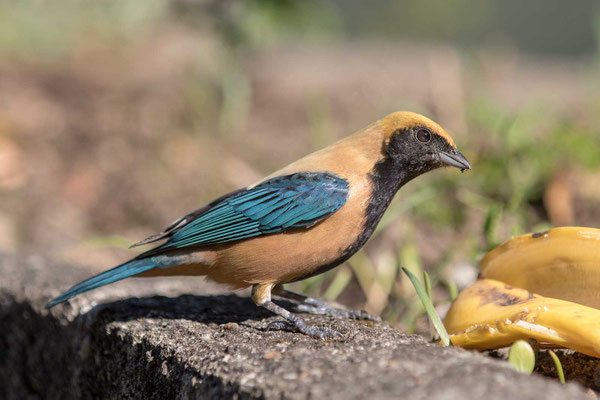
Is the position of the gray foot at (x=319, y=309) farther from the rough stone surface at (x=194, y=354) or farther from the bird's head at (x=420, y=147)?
the bird's head at (x=420, y=147)

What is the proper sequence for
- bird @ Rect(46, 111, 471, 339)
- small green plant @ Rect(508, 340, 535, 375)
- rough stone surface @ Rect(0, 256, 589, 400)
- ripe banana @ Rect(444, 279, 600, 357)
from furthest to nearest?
1. bird @ Rect(46, 111, 471, 339)
2. ripe banana @ Rect(444, 279, 600, 357)
3. small green plant @ Rect(508, 340, 535, 375)
4. rough stone surface @ Rect(0, 256, 589, 400)

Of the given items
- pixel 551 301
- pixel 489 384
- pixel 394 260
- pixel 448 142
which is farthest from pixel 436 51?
pixel 489 384

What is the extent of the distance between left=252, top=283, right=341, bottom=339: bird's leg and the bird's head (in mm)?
826

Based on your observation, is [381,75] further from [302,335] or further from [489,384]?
[489,384]

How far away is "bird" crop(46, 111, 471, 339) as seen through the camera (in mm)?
3031

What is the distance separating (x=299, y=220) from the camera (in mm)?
3025

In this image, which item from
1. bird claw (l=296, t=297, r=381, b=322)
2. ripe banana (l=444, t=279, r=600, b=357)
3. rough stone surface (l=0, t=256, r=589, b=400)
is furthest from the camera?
bird claw (l=296, t=297, r=381, b=322)

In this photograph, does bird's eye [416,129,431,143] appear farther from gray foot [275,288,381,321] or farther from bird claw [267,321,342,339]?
bird claw [267,321,342,339]

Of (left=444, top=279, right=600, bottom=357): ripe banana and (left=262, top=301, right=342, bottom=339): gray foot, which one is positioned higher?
(left=262, top=301, right=342, bottom=339): gray foot

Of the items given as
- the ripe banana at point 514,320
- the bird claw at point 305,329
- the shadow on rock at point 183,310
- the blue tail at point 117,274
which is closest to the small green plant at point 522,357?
the ripe banana at point 514,320

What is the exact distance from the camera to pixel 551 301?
106 inches

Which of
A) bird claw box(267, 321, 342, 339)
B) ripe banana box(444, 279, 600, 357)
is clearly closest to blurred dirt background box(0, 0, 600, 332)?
ripe banana box(444, 279, 600, 357)

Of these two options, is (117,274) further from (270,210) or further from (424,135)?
(424,135)

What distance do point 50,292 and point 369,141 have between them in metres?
1.75
